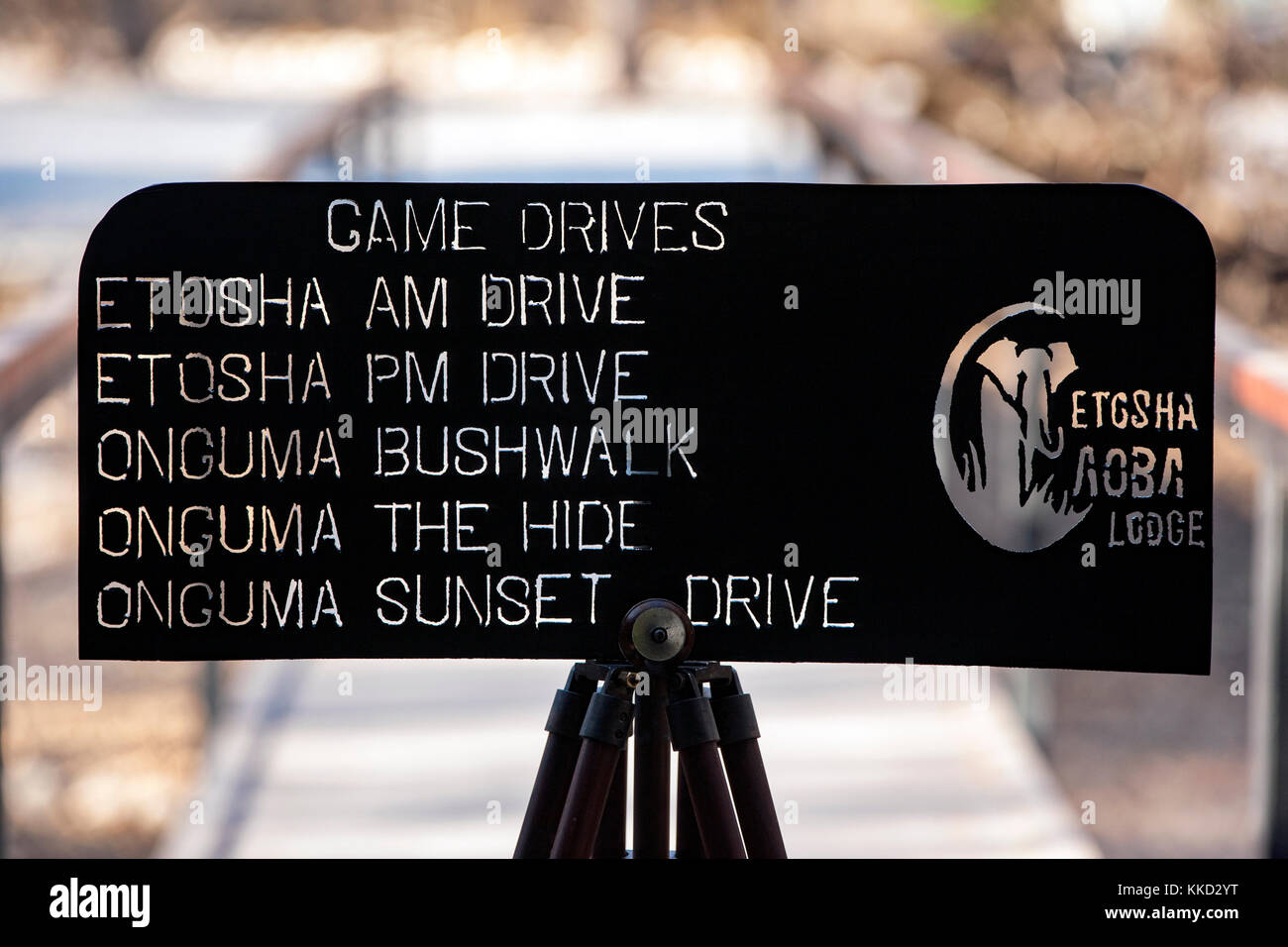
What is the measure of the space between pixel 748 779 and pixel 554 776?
181 millimetres

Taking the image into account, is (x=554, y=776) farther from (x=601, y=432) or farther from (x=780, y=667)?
(x=780, y=667)

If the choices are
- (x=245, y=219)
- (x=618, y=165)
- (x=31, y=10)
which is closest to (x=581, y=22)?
(x=31, y=10)

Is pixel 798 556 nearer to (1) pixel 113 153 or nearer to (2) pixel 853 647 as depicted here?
(2) pixel 853 647

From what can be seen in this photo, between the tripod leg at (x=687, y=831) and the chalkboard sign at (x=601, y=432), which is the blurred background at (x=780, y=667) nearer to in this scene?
the chalkboard sign at (x=601, y=432)

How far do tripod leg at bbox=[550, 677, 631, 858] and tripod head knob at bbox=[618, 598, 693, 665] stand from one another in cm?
5

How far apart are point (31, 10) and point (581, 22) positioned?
195 inches

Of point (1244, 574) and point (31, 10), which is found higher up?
point (31, 10)

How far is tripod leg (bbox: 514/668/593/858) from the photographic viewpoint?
1.26 m

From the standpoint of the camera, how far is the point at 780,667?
2.65m

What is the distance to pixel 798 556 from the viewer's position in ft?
4.19

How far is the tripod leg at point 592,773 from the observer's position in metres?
1.23
